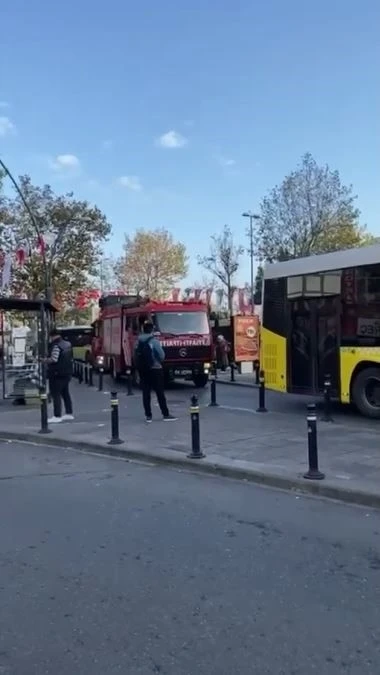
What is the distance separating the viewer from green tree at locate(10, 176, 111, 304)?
129 feet

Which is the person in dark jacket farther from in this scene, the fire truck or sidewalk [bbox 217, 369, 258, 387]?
sidewalk [bbox 217, 369, 258, 387]

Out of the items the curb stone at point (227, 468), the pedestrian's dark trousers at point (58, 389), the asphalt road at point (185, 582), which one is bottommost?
the asphalt road at point (185, 582)

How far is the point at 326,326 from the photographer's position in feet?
44.7

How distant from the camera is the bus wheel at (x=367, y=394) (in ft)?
41.9

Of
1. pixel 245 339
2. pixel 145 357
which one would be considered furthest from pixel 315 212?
pixel 145 357

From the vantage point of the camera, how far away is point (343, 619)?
4027mm

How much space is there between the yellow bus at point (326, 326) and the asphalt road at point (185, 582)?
597cm

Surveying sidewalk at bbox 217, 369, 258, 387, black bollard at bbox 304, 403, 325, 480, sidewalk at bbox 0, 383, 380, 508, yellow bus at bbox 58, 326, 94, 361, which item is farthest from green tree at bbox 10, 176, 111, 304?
black bollard at bbox 304, 403, 325, 480

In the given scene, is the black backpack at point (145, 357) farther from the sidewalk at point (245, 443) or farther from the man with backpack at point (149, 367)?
the sidewalk at point (245, 443)

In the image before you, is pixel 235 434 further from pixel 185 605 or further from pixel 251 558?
pixel 185 605

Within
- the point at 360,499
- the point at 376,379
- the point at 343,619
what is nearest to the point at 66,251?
the point at 376,379

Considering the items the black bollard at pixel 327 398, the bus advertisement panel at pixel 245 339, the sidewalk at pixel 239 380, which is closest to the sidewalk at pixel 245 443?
the black bollard at pixel 327 398

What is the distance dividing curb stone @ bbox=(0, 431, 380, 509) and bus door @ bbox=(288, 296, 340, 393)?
523 centimetres

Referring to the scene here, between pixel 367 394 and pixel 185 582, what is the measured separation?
9.03 metres
